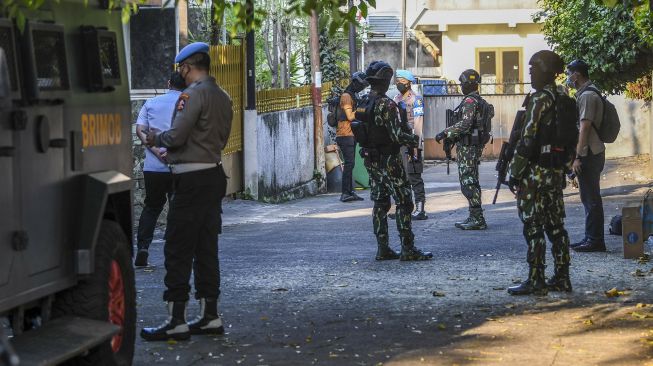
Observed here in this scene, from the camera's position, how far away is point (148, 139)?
890 centimetres

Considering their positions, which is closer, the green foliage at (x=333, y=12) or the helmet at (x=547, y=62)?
the green foliage at (x=333, y=12)

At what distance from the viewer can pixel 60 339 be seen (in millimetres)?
6348

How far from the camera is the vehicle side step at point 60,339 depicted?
5.99 meters

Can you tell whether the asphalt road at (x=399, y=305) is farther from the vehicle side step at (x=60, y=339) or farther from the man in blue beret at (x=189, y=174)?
the vehicle side step at (x=60, y=339)

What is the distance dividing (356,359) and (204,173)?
1591mm

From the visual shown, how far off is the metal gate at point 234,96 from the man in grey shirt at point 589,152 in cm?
729

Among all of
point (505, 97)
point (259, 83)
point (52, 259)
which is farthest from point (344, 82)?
point (52, 259)

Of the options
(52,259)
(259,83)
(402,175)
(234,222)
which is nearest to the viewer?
(52,259)

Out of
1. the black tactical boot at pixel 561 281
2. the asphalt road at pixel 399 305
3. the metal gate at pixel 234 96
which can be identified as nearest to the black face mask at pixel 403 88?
the asphalt road at pixel 399 305

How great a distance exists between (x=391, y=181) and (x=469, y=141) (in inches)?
124

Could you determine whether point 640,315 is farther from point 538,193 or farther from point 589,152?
point 589,152

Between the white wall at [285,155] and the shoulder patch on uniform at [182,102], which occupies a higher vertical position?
the shoulder patch on uniform at [182,102]

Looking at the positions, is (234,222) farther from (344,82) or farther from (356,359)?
(344,82)

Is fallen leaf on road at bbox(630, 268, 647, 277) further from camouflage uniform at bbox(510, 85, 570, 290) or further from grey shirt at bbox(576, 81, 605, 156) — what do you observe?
grey shirt at bbox(576, 81, 605, 156)
